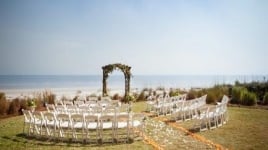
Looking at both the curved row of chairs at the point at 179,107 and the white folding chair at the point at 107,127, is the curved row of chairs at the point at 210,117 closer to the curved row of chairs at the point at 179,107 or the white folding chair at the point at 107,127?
the curved row of chairs at the point at 179,107

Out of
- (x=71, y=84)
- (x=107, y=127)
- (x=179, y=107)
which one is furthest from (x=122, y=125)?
(x=71, y=84)

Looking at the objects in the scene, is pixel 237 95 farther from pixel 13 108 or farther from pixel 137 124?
pixel 13 108

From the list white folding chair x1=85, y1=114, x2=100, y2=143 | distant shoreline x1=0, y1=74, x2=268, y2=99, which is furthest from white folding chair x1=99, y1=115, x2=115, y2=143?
distant shoreline x1=0, y1=74, x2=268, y2=99

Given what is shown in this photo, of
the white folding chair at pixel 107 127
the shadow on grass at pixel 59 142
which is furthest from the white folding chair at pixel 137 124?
the white folding chair at pixel 107 127

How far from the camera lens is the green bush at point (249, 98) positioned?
14.9 meters

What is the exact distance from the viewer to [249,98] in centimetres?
1502

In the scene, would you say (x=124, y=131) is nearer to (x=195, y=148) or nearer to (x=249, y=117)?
(x=195, y=148)

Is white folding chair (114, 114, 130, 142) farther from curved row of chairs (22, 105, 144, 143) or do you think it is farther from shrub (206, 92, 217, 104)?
shrub (206, 92, 217, 104)

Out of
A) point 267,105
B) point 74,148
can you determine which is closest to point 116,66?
point 267,105

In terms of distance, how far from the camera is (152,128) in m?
9.08

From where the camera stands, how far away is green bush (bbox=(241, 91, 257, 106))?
48.8 ft

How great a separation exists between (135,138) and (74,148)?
1.74 metres

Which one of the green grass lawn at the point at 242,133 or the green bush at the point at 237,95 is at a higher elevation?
the green bush at the point at 237,95

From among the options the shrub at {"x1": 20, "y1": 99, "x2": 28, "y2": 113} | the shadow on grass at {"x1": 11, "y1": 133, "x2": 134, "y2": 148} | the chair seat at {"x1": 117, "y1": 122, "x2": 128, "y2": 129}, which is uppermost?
the shrub at {"x1": 20, "y1": 99, "x2": 28, "y2": 113}
